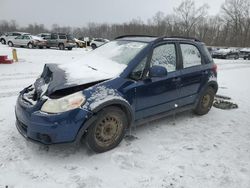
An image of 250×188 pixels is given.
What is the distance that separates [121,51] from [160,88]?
37.7 inches

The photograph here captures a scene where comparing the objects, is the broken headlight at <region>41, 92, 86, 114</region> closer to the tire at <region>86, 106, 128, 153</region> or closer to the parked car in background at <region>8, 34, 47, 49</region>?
the tire at <region>86, 106, 128, 153</region>

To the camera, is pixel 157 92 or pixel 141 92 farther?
pixel 157 92

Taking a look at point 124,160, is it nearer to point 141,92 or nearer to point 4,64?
point 141,92

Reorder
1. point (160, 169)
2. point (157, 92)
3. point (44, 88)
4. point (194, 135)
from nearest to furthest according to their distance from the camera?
point (160, 169) → point (44, 88) → point (157, 92) → point (194, 135)

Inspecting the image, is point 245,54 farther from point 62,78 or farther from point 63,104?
point 63,104

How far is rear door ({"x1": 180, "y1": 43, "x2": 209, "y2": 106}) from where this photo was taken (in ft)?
16.6

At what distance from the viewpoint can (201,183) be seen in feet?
11.0

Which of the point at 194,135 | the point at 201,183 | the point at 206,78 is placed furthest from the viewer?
the point at 206,78

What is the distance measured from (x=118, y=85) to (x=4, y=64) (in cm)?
1114

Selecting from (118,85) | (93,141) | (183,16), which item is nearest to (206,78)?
(118,85)

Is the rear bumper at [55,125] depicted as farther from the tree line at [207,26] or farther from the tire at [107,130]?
the tree line at [207,26]

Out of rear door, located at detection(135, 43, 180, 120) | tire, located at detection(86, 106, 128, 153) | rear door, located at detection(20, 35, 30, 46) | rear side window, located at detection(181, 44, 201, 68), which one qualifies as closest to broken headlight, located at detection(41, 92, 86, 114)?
Answer: tire, located at detection(86, 106, 128, 153)

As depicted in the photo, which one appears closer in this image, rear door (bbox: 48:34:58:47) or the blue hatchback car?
the blue hatchback car

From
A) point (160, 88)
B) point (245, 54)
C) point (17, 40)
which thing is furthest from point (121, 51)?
point (245, 54)
